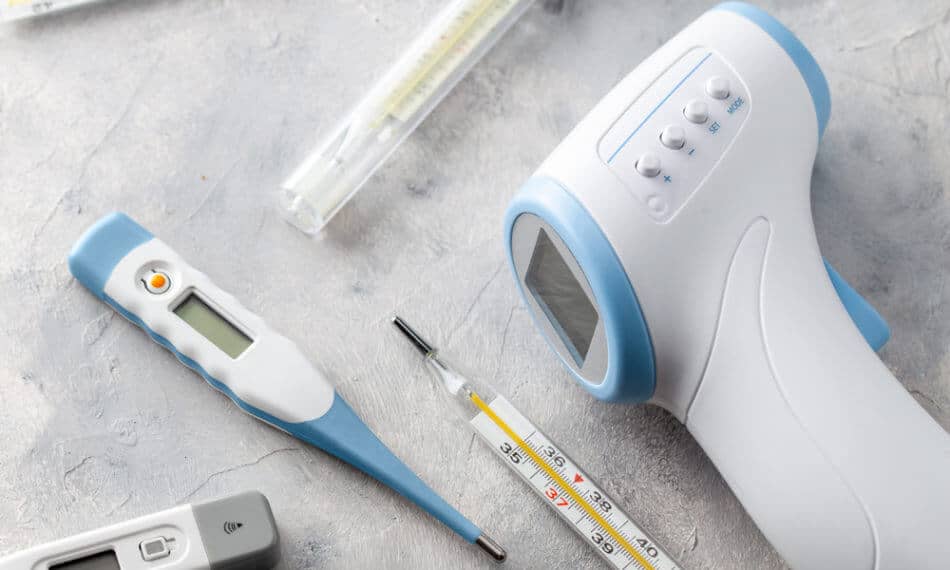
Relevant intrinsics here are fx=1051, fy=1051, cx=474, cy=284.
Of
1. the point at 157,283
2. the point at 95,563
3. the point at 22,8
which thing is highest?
the point at 22,8

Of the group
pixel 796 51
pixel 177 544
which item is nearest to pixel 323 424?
pixel 177 544

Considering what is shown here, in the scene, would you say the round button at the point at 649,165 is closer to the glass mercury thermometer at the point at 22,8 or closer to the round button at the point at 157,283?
the round button at the point at 157,283

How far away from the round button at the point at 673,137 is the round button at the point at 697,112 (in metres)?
0.01

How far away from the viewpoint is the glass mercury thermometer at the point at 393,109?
3.06 feet

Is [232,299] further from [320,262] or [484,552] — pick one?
[484,552]

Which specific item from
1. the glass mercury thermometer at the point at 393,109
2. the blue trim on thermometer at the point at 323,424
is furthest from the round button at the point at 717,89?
the blue trim on thermometer at the point at 323,424

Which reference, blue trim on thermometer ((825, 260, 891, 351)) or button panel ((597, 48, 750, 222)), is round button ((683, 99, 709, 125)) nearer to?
button panel ((597, 48, 750, 222))

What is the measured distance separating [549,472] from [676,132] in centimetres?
29

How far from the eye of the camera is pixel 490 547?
2.72ft

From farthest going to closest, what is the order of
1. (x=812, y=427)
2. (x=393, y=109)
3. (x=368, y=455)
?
(x=393, y=109) → (x=368, y=455) → (x=812, y=427)

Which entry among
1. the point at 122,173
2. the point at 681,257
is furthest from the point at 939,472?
the point at 122,173

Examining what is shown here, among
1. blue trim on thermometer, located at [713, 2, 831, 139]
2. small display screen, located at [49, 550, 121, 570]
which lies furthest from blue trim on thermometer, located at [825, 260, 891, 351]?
small display screen, located at [49, 550, 121, 570]

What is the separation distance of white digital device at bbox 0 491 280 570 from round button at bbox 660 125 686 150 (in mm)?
407

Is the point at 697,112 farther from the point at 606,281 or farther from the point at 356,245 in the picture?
the point at 356,245
